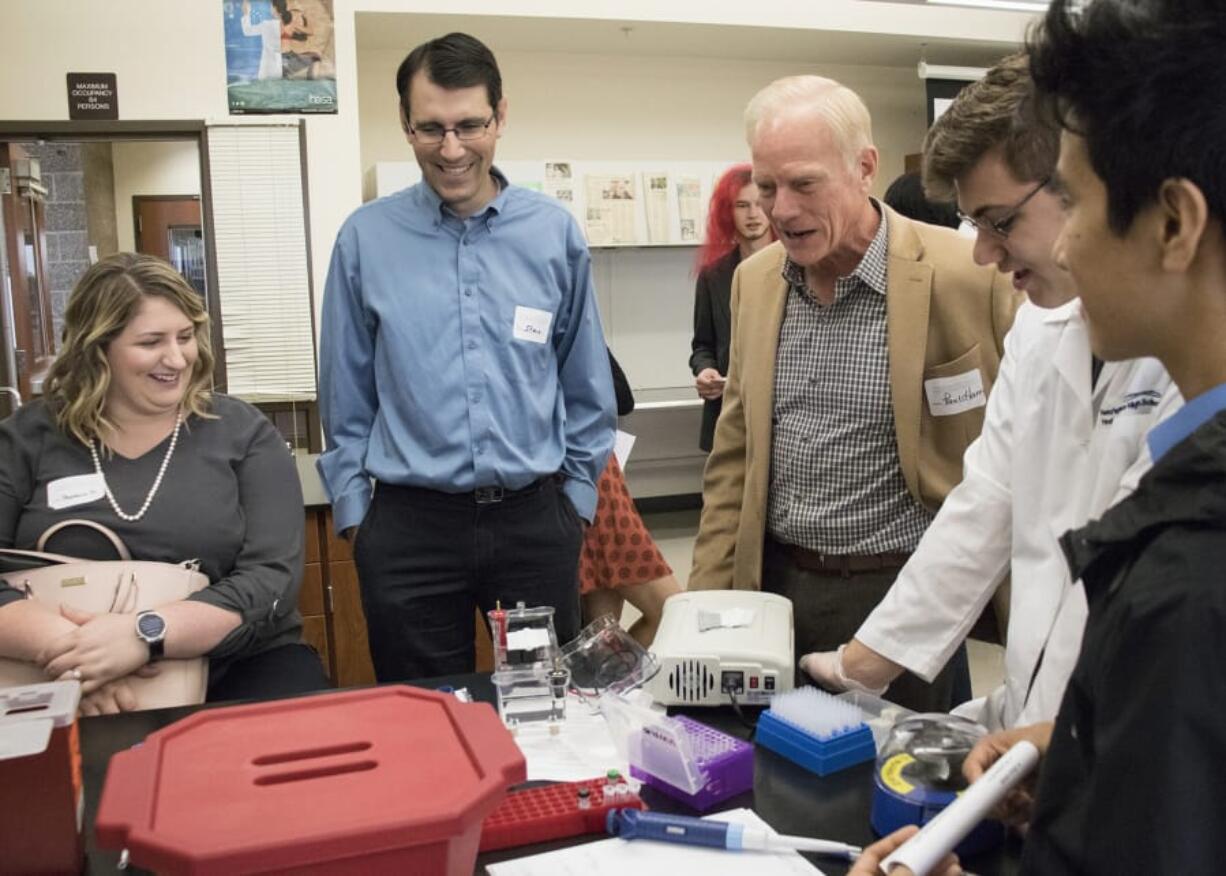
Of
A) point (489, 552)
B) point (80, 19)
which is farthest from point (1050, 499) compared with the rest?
point (80, 19)

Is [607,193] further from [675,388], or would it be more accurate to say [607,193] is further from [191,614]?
[191,614]

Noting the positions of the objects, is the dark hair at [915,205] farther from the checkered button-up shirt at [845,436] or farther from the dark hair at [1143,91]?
the dark hair at [1143,91]

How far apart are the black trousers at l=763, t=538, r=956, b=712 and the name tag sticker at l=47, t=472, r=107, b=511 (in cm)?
131

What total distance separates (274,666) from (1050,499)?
1.42m

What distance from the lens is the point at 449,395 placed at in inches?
80.8

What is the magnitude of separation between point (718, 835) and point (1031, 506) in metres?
0.61

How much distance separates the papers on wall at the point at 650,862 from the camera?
103 centimetres

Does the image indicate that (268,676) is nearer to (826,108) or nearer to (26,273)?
(826,108)

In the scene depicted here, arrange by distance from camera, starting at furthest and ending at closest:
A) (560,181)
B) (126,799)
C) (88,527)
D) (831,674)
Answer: (560,181)
(88,527)
(831,674)
(126,799)

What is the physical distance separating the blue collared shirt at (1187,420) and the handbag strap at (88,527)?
5.78ft

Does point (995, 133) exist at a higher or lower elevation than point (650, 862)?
higher

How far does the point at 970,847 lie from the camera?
3.40 feet

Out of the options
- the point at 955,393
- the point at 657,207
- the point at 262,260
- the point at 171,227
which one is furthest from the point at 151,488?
the point at 657,207

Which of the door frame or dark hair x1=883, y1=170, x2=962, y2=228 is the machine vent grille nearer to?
dark hair x1=883, y1=170, x2=962, y2=228
